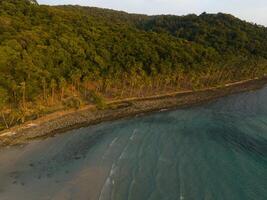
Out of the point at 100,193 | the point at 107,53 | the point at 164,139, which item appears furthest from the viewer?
the point at 107,53

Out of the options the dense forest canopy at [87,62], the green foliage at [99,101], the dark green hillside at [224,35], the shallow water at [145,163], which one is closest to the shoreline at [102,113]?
the green foliage at [99,101]

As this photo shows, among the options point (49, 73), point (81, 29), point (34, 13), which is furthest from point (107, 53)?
point (34, 13)

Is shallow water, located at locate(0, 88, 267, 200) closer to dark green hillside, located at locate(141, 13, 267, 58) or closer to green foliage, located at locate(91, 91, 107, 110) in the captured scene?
green foliage, located at locate(91, 91, 107, 110)

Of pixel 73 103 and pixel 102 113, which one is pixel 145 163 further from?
pixel 73 103

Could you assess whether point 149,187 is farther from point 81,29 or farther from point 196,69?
point 81,29

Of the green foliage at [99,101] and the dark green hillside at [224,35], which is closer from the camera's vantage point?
the green foliage at [99,101]

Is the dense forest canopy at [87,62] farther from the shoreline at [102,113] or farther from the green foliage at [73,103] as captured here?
the shoreline at [102,113]

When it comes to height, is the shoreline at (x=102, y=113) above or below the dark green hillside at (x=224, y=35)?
below
